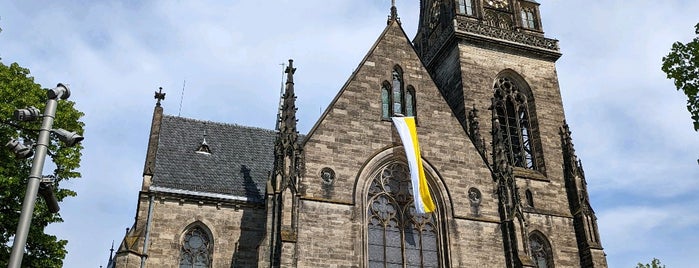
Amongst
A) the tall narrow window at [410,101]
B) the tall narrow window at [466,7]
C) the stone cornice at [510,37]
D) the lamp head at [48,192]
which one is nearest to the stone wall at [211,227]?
the tall narrow window at [410,101]

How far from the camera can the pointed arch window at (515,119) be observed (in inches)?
1064

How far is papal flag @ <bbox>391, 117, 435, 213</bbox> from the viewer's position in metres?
19.5

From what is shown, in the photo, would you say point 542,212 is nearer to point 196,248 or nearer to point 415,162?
point 415,162

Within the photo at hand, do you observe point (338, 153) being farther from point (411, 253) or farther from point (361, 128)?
point (411, 253)

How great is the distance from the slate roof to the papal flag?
502 centimetres

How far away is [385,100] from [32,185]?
14262mm

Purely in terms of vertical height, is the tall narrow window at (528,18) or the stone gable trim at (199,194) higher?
the tall narrow window at (528,18)

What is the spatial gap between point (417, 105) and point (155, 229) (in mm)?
9167

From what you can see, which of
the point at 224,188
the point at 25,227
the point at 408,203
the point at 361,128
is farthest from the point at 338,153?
the point at 25,227

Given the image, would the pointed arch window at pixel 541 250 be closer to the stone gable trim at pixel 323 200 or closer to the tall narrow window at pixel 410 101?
the tall narrow window at pixel 410 101

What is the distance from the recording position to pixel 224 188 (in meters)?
21.4

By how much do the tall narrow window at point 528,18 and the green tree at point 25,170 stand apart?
68.8ft

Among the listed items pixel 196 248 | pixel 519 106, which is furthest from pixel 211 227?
pixel 519 106

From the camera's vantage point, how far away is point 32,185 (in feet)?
29.3
